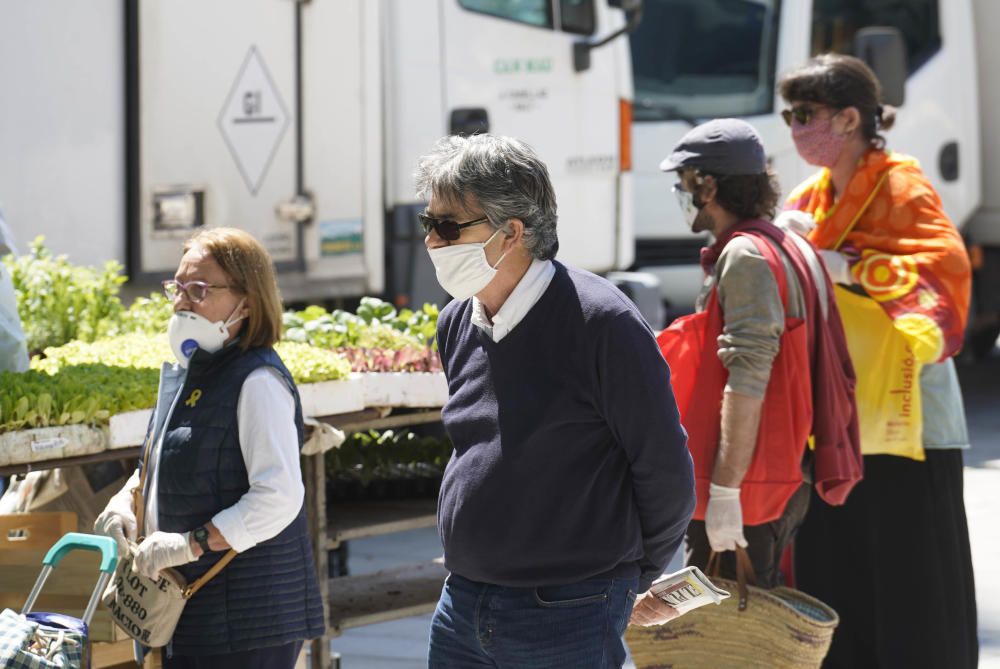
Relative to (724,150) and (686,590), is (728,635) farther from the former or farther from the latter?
(724,150)

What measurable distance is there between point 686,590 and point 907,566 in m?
1.69

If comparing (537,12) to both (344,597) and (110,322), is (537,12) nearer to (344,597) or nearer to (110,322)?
(110,322)

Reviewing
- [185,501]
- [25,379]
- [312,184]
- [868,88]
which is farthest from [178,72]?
[185,501]

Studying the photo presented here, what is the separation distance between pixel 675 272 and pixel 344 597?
6070 millimetres

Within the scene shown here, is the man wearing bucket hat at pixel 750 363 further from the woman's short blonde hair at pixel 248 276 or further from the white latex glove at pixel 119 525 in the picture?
the white latex glove at pixel 119 525

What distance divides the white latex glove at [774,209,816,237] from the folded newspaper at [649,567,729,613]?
5.19 feet

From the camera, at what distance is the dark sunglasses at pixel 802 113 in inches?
181

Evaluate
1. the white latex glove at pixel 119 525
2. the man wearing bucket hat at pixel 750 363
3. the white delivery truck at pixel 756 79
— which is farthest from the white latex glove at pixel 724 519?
the white delivery truck at pixel 756 79

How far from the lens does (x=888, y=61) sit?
964 cm

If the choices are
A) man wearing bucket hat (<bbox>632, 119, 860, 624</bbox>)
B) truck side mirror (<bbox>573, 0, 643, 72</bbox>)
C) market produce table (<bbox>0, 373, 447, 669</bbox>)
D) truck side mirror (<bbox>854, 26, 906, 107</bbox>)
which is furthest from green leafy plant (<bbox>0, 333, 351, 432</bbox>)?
truck side mirror (<bbox>854, 26, 906, 107</bbox>)

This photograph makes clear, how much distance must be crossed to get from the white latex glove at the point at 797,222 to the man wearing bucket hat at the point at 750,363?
13.9 inches

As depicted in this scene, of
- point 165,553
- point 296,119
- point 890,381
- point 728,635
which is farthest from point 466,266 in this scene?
point 296,119

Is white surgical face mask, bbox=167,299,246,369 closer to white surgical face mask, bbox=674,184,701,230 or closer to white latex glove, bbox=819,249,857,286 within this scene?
white surgical face mask, bbox=674,184,701,230

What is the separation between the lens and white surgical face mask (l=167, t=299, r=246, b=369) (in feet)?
11.6
